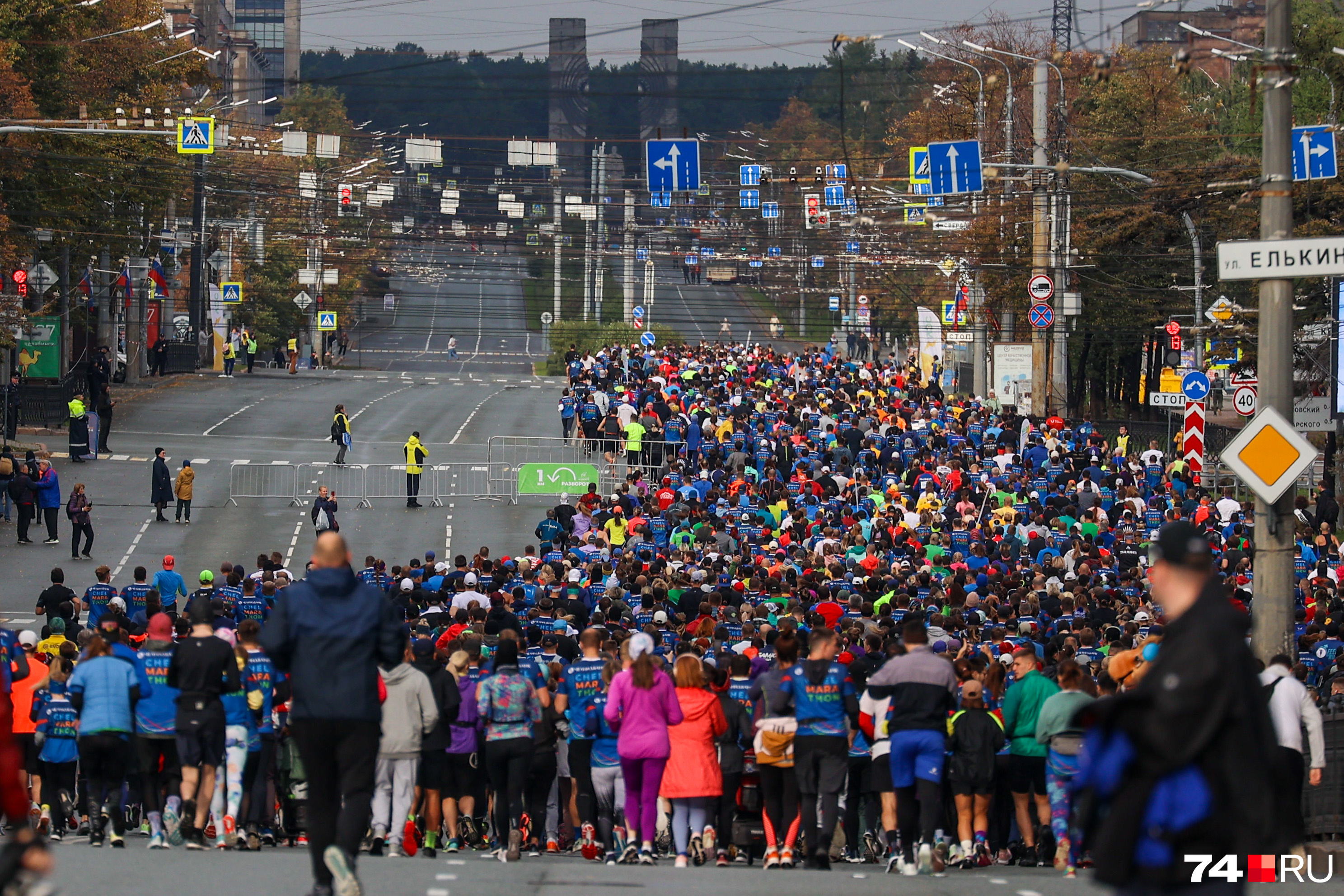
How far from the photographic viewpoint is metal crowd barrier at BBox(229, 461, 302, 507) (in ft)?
117

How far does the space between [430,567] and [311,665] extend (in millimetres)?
12730

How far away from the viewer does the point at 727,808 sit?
11.1 metres

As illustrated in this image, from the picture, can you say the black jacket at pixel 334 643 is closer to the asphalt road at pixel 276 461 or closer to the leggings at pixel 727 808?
the leggings at pixel 727 808

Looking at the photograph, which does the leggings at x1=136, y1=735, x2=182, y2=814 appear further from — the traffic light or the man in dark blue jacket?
the traffic light

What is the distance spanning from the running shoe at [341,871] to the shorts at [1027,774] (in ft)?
16.0

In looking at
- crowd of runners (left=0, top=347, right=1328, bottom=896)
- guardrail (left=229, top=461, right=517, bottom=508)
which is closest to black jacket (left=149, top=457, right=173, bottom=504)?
guardrail (left=229, top=461, right=517, bottom=508)

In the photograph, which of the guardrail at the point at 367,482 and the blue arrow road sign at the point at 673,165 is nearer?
the guardrail at the point at 367,482

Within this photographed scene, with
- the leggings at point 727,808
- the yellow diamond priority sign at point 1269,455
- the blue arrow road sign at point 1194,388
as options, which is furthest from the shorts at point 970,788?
the blue arrow road sign at point 1194,388

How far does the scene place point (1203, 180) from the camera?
43.5 m

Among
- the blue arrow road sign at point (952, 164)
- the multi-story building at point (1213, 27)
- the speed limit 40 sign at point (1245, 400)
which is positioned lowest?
the speed limit 40 sign at point (1245, 400)

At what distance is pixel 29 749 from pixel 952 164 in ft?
85.3

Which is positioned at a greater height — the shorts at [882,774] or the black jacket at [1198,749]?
the black jacket at [1198,749]

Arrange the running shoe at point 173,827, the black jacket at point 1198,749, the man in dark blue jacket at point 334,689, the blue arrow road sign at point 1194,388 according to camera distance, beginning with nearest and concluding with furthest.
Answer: the black jacket at point 1198,749 → the man in dark blue jacket at point 334,689 → the running shoe at point 173,827 → the blue arrow road sign at point 1194,388

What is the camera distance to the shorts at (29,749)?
441 inches
